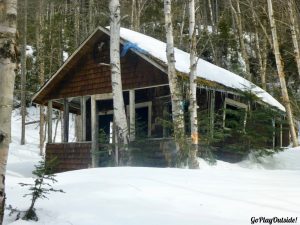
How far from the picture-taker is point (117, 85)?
12.1m

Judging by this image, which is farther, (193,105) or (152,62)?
(152,62)

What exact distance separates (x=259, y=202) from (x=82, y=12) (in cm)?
2913

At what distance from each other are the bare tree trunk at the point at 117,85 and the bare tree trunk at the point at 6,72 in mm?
6963

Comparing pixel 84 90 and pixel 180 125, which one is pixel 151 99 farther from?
pixel 180 125

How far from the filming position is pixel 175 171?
775 centimetres

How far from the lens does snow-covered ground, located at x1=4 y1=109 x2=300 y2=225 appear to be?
468 cm

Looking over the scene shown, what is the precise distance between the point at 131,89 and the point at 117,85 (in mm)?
2599

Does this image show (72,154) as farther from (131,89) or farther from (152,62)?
(152,62)

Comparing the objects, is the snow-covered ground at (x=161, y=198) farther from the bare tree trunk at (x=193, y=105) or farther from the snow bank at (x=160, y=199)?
the bare tree trunk at (x=193, y=105)

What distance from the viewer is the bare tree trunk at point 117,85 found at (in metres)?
11.8

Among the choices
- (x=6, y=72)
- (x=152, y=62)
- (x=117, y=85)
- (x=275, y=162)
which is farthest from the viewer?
(x=275, y=162)

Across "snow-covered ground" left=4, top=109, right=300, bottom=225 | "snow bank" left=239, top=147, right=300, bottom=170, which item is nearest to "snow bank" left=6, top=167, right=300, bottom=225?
"snow-covered ground" left=4, top=109, right=300, bottom=225

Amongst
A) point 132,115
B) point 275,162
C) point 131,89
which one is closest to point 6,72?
point 132,115

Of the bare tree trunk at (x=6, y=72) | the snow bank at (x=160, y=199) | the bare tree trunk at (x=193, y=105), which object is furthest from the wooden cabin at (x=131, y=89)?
the bare tree trunk at (x=6, y=72)
